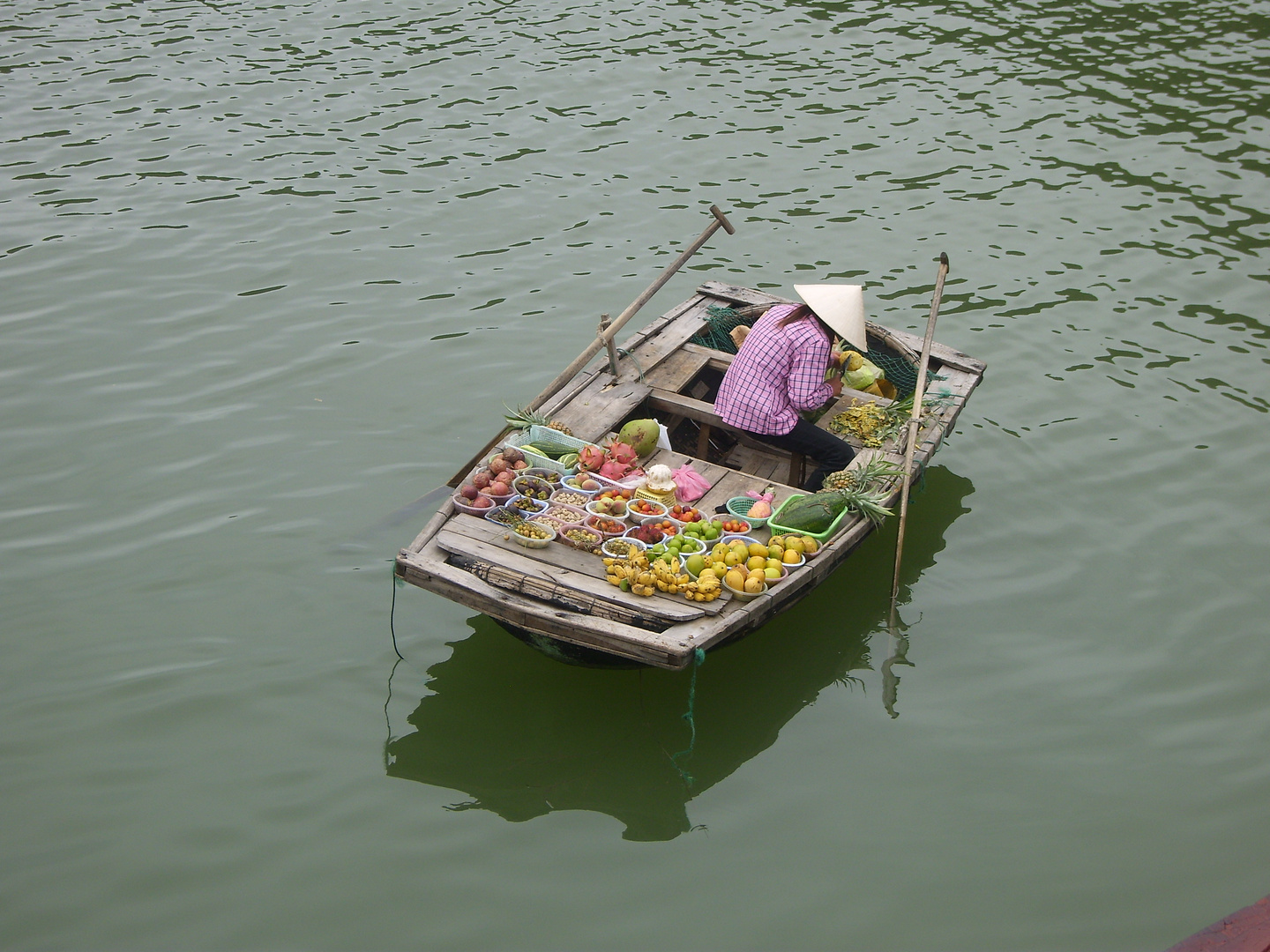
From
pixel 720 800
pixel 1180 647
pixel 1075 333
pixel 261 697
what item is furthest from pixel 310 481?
pixel 1075 333

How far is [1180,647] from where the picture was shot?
6.61 metres

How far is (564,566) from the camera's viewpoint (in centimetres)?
572

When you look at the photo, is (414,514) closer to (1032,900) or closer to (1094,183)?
(1032,900)

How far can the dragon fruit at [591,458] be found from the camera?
21.4ft

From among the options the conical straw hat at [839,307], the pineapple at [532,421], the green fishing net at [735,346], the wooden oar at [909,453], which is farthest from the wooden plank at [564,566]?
the green fishing net at [735,346]

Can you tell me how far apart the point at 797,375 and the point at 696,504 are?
1.29 metres

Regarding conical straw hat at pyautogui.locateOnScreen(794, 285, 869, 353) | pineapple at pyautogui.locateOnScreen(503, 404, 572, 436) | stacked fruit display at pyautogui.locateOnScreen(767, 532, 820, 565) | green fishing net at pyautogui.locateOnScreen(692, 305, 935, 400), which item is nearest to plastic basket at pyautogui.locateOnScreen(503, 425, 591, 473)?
pineapple at pyautogui.locateOnScreen(503, 404, 572, 436)

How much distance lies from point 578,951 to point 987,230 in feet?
28.6

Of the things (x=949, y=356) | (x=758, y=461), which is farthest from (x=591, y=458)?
(x=949, y=356)

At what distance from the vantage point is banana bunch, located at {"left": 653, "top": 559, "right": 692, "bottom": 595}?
18.0ft

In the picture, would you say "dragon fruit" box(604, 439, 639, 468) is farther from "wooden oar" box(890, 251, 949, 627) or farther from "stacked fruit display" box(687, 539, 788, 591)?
"wooden oar" box(890, 251, 949, 627)

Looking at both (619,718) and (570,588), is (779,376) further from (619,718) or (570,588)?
(619,718)

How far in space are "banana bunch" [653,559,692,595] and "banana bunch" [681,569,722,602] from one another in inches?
1.4

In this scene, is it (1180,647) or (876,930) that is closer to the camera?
(876,930)
